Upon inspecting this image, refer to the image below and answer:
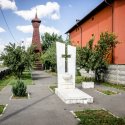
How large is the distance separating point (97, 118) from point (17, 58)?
20988 mm

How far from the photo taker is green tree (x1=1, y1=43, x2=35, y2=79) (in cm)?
2981

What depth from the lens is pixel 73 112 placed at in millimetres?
11367

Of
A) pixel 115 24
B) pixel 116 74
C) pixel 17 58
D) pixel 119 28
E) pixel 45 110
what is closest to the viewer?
pixel 45 110

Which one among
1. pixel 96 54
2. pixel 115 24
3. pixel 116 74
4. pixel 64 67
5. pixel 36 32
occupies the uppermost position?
pixel 36 32

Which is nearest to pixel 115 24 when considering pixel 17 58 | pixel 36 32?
pixel 17 58

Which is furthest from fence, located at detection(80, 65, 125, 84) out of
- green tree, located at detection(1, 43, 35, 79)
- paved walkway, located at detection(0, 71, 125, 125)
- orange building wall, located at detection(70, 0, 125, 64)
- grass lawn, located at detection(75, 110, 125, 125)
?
grass lawn, located at detection(75, 110, 125, 125)

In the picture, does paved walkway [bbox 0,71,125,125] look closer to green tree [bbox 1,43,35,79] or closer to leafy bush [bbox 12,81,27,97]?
leafy bush [bbox 12,81,27,97]

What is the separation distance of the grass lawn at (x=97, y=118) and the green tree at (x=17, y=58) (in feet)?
62.4

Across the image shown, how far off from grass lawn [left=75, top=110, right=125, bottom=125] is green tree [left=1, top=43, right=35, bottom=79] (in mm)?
19032

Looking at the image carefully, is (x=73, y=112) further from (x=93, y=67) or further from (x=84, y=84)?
(x=93, y=67)

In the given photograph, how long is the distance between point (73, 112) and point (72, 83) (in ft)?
23.4

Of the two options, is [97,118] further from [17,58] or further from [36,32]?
[36,32]

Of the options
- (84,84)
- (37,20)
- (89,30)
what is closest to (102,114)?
(84,84)

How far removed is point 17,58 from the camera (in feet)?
98.9
